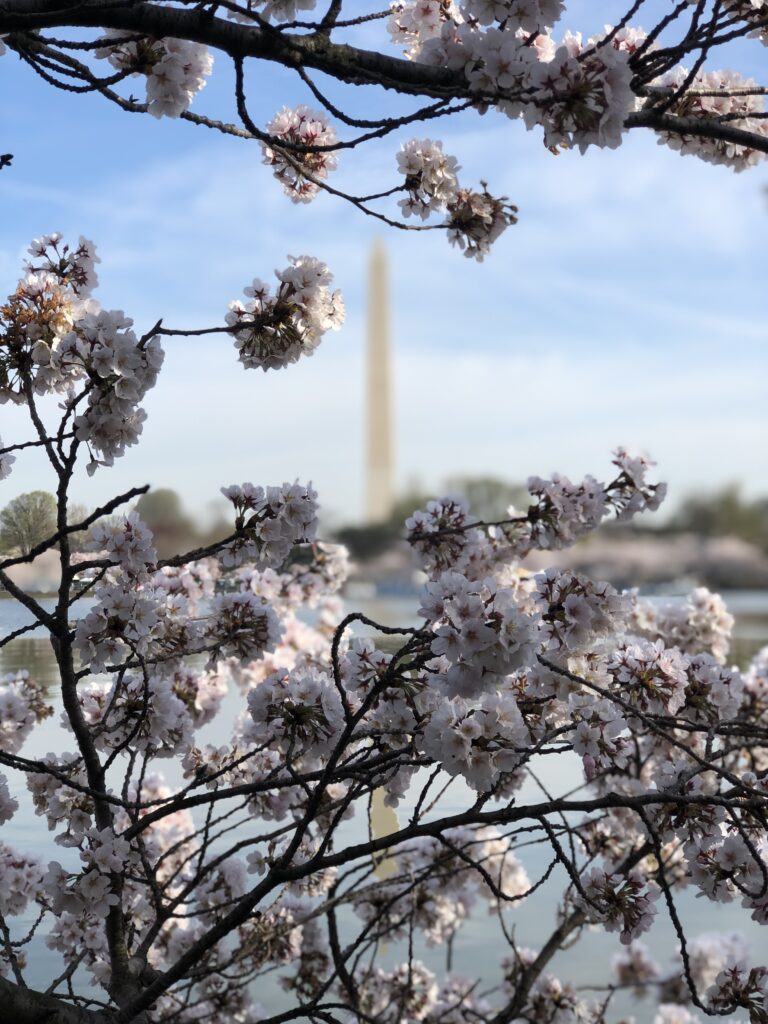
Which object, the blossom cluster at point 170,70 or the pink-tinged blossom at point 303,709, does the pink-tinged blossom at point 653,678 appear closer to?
the pink-tinged blossom at point 303,709

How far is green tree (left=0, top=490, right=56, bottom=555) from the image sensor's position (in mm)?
1994

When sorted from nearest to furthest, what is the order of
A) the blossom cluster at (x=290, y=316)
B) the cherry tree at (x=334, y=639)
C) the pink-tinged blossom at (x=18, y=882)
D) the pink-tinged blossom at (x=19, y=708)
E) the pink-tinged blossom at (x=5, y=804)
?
1. the cherry tree at (x=334, y=639)
2. the blossom cluster at (x=290, y=316)
3. the pink-tinged blossom at (x=5, y=804)
4. the pink-tinged blossom at (x=18, y=882)
5. the pink-tinged blossom at (x=19, y=708)

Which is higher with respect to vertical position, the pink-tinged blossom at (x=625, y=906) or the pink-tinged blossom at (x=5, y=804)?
the pink-tinged blossom at (x=5, y=804)

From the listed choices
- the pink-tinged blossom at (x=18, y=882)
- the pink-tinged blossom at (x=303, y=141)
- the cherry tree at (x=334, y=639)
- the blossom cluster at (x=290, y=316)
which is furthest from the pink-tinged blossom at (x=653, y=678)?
the pink-tinged blossom at (x=18, y=882)

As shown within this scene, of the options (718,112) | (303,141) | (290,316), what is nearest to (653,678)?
(290,316)

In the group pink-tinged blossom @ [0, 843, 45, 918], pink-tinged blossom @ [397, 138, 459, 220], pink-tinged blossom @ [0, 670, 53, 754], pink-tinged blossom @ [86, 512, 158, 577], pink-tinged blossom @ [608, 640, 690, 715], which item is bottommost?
pink-tinged blossom @ [0, 843, 45, 918]

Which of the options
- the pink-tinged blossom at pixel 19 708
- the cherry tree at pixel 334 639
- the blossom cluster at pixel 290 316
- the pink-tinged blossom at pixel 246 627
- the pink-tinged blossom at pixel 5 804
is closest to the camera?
the cherry tree at pixel 334 639

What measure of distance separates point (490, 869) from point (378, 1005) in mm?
505

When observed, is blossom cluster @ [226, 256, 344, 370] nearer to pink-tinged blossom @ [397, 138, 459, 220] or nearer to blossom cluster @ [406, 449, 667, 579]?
pink-tinged blossom @ [397, 138, 459, 220]

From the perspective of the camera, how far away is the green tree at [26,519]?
6.54ft

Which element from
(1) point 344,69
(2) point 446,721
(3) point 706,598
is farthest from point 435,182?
(3) point 706,598

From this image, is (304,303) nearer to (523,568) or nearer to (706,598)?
(523,568)

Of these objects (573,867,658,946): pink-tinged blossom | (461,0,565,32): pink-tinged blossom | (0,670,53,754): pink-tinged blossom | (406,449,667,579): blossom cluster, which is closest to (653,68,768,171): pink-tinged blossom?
(461,0,565,32): pink-tinged blossom

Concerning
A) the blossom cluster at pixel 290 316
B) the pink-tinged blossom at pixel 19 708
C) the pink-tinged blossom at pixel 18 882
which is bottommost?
the pink-tinged blossom at pixel 18 882
